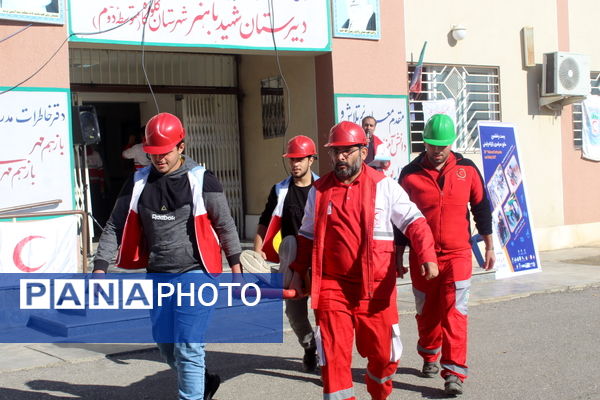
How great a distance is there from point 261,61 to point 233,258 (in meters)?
8.23

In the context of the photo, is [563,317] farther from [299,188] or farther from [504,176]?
[299,188]

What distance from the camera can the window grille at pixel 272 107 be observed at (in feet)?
42.6

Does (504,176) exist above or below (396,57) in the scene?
below

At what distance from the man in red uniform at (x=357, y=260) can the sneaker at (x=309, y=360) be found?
5.38 ft

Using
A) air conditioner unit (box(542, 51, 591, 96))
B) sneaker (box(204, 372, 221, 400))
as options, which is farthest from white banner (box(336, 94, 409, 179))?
sneaker (box(204, 372, 221, 400))

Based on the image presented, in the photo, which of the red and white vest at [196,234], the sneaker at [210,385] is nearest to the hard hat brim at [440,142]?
the red and white vest at [196,234]

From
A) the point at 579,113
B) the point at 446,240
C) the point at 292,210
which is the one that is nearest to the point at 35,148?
the point at 292,210

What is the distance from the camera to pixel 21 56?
9.34m

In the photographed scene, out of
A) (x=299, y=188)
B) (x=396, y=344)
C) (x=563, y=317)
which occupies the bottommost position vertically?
(x=563, y=317)

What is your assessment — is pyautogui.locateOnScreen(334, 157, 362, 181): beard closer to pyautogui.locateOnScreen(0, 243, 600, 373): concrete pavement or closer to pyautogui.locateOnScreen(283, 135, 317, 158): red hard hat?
pyautogui.locateOnScreen(283, 135, 317, 158): red hard hat

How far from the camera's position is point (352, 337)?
5.02m

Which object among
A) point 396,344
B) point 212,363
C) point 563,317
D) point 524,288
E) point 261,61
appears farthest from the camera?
point 261,61

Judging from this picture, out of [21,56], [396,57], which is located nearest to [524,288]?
[396,57]

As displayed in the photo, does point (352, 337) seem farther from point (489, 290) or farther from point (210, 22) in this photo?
point (210, 22)
